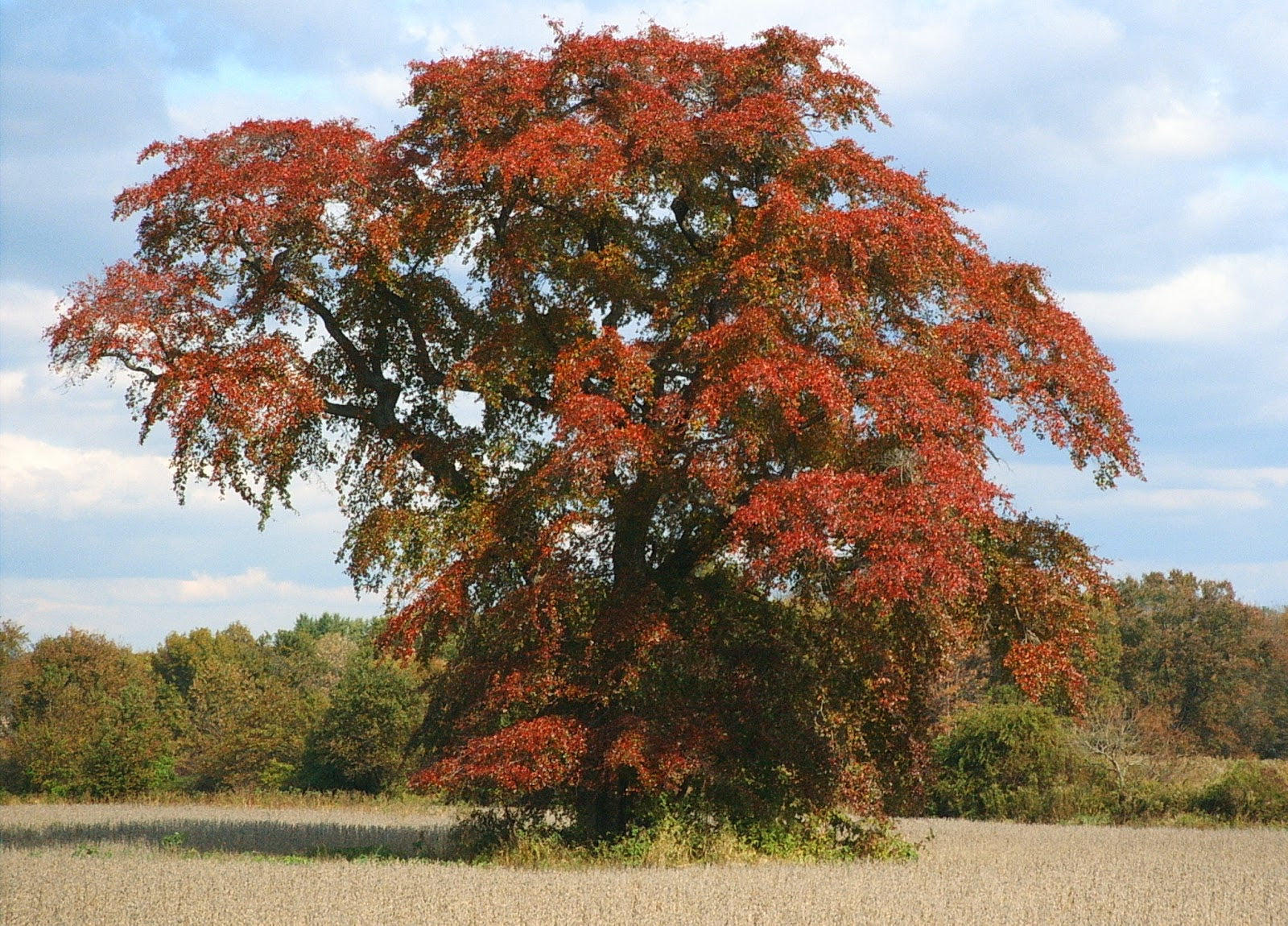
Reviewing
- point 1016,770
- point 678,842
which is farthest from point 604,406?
point 1016,770

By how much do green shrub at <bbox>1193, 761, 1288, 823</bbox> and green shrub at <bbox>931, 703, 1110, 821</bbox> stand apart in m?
2.45

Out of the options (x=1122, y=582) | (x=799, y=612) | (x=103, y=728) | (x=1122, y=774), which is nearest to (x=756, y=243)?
(x=799, y=612)

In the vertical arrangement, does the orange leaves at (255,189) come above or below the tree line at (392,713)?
above

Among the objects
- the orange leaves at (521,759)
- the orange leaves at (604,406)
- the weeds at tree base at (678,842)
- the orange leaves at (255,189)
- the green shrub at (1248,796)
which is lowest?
the green shrub at (1248,796)

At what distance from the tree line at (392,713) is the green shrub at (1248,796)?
2.10 metres

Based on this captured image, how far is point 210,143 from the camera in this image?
63.7 ft

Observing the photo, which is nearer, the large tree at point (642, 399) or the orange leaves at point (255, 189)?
the large tree at point (642, 399)

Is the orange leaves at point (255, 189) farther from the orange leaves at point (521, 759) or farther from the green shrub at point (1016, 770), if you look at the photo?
the green shrub at point (1016, 770)

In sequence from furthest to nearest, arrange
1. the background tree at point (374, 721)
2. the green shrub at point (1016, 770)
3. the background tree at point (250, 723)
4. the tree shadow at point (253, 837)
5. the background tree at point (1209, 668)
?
the background tree at point (1209, 668)
the background tree at point (250, 723)
the background tree at point (374, 721)
the green shrub at point (1016, 770)
the tree shadow at point (253, 837)

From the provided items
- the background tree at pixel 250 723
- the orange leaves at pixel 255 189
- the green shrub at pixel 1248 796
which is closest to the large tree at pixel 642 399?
the orange leaves at pixel 255 189

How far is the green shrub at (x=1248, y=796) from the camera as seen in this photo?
2886cm

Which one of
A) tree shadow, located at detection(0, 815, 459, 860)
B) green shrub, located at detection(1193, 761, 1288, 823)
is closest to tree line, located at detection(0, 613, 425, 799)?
tree shadow, located at detection(0, 815, 459, 860)

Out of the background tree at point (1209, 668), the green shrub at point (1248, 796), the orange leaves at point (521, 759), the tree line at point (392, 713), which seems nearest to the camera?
the orange leaves at point (521, 759)

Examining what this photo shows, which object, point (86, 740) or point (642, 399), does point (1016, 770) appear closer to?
point (642, 399)
